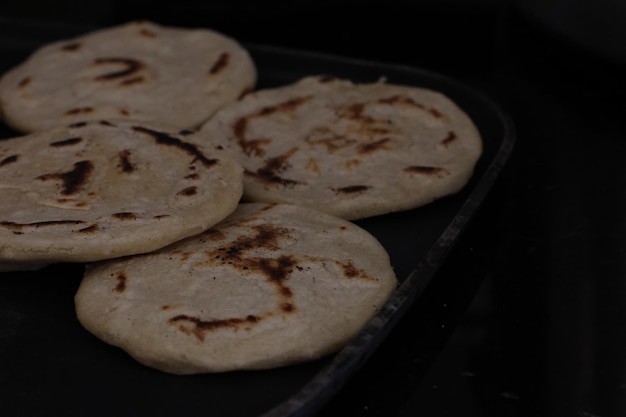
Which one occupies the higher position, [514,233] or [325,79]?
[325,79]

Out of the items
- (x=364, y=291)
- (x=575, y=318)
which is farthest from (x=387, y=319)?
(x=575, y=318)

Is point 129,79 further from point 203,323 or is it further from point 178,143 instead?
point 203,323

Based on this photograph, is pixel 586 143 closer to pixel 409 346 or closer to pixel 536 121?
pixel 536 121

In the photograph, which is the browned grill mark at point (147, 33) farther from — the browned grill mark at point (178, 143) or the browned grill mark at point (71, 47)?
the browned grill mark at point (178, 143)

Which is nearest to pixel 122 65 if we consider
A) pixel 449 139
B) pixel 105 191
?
pixel 105 191

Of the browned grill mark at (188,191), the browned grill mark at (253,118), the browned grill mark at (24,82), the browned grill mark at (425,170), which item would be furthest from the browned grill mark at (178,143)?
the browned grill mark at (24,82)
